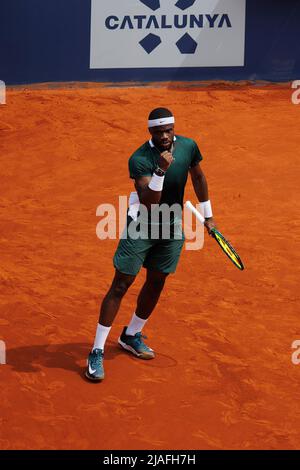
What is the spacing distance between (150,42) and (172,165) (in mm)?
9947

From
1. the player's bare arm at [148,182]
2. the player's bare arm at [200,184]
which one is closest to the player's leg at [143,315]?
the player's bare arm at [200,184]

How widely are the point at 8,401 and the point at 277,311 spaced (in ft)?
9.92

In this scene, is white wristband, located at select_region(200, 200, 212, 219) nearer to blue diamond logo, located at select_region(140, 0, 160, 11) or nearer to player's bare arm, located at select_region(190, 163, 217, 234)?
player's bare arm, located at select_region(190, 163, 217, 234)

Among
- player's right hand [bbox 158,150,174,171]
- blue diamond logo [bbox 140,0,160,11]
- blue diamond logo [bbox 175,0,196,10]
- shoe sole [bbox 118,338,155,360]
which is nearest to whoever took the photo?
player's right hand [bbox 158,150,174,171]

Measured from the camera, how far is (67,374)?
20.5ft

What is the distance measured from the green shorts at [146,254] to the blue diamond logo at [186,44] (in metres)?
9.65

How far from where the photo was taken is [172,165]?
5.98m

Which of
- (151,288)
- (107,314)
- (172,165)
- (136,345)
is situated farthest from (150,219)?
(136,345)

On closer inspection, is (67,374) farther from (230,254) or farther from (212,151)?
(212,151)

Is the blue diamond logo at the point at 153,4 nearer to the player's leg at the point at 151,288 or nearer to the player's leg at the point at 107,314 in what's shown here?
the player's leg at the point at 151,288

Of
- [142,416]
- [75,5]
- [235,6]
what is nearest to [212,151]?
[235,6]

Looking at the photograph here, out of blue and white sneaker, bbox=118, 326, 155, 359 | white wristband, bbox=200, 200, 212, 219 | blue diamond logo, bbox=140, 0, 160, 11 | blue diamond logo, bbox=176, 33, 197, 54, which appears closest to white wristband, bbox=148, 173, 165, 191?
white wristband, bbox=200, 200, 212, 219

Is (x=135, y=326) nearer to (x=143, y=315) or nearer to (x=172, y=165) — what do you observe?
(x=143, y=315)

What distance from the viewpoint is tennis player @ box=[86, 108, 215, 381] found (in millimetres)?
5820
